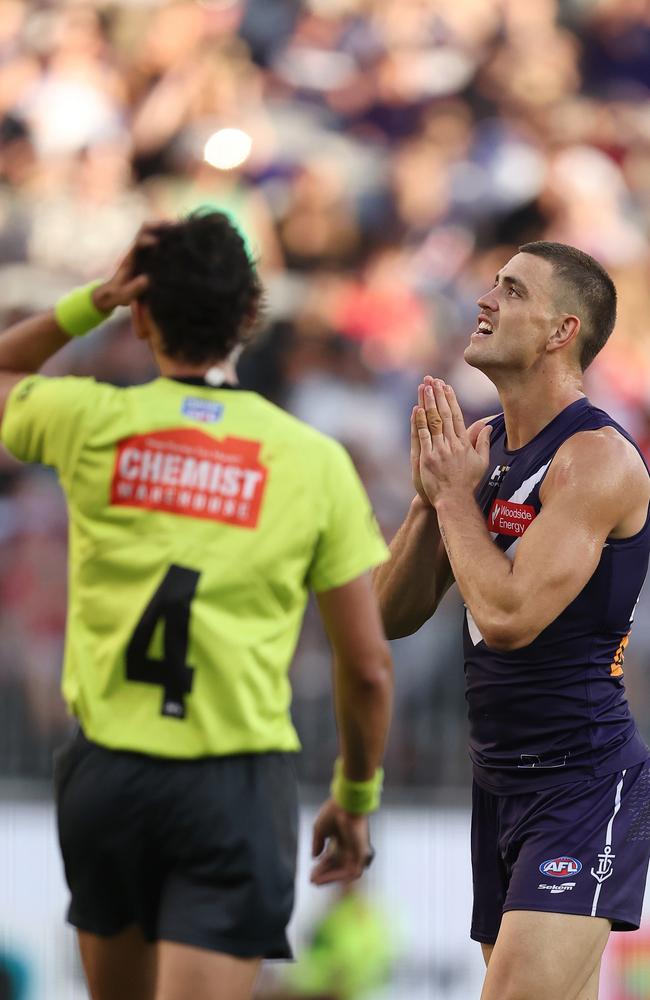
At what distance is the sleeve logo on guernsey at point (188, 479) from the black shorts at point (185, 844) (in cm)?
48

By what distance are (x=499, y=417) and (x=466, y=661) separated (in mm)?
806

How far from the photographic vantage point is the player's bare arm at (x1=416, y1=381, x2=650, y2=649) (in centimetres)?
354

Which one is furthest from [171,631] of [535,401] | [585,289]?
[585,289]

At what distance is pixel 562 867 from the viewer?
3592 millimetres

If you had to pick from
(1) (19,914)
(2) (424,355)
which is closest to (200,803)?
(1) (19,914)

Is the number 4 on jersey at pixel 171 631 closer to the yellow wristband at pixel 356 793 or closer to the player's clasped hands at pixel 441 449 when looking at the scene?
the yellow wristband at pixel 356 793

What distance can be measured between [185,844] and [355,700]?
45 cm

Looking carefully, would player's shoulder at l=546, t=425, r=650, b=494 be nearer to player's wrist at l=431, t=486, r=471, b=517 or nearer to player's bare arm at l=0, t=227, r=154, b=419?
player's wrist at l=431, t=486, r=471, b=517

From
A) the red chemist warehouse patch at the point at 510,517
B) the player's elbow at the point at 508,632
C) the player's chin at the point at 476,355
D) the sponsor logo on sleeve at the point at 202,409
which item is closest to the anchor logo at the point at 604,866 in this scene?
the player's elbow at the point at 508,632

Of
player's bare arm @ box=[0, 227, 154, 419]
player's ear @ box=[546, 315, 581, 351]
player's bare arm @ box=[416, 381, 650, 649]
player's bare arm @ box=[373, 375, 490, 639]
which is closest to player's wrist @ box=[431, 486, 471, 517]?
player's bare arm @ box=[416, 381, 650, 649]

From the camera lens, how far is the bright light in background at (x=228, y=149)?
9.13 meters

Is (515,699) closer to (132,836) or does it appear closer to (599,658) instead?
(599,658)

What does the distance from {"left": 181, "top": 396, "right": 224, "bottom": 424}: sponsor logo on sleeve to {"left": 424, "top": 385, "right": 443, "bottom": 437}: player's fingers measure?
127 centimetres

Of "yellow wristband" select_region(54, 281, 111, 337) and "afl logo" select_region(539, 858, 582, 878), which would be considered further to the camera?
"afl logo" select_region(539, 858, 582, 878)
